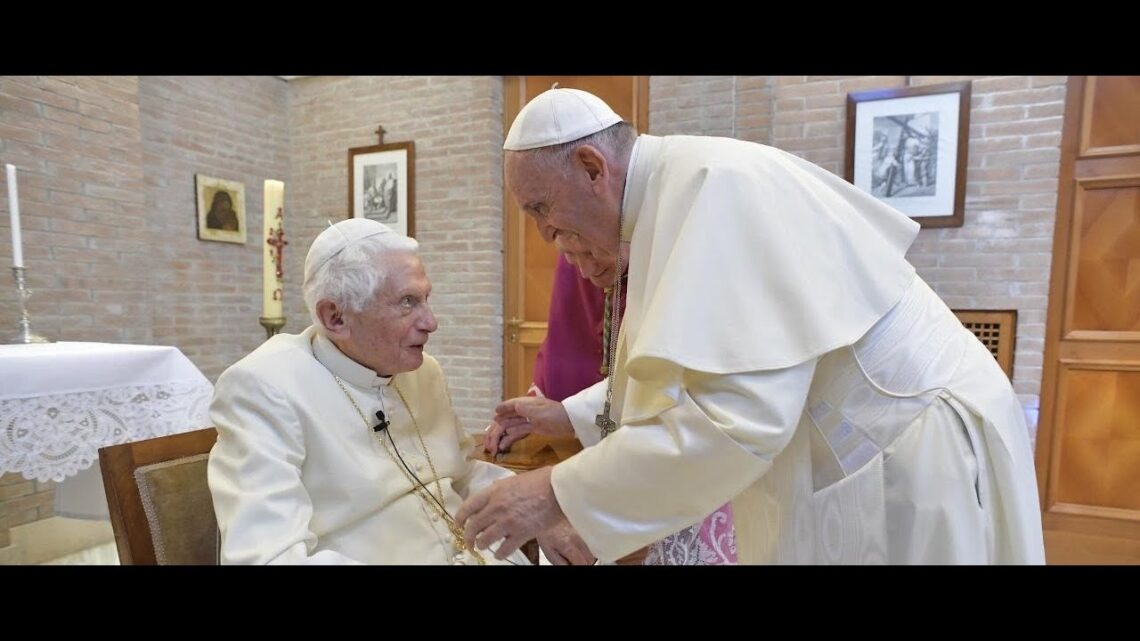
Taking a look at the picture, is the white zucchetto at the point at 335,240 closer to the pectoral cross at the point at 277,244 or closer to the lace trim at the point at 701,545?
the pectoral cross at the point at 277,244

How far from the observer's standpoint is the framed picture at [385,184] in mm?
5621

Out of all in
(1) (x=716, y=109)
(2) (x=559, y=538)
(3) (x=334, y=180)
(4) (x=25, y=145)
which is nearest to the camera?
(2) (x=559, y=538)

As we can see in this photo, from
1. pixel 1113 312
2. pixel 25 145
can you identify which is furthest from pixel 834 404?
pixel 25 145

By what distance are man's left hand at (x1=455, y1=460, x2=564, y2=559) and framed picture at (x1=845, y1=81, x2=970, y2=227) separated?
4034 millimetres

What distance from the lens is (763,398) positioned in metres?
0.94

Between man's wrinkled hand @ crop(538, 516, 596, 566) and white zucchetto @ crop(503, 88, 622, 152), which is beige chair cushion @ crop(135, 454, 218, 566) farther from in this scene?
white zucchetto @ crop(503, 88, 622, 152)

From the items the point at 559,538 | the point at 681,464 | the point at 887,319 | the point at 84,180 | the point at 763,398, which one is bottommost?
the point at 559,538

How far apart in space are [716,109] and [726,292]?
3914 millimetres

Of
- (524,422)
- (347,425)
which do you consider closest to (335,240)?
(347,425)

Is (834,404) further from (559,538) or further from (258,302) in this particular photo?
(258,302)

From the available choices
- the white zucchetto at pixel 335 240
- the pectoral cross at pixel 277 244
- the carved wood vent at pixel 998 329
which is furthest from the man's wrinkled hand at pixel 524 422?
the carved wood vent at pixel 998 329

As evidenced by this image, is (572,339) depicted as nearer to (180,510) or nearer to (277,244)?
(277,244)

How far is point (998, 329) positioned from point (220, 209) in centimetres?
678

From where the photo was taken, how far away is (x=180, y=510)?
4.76 ft
